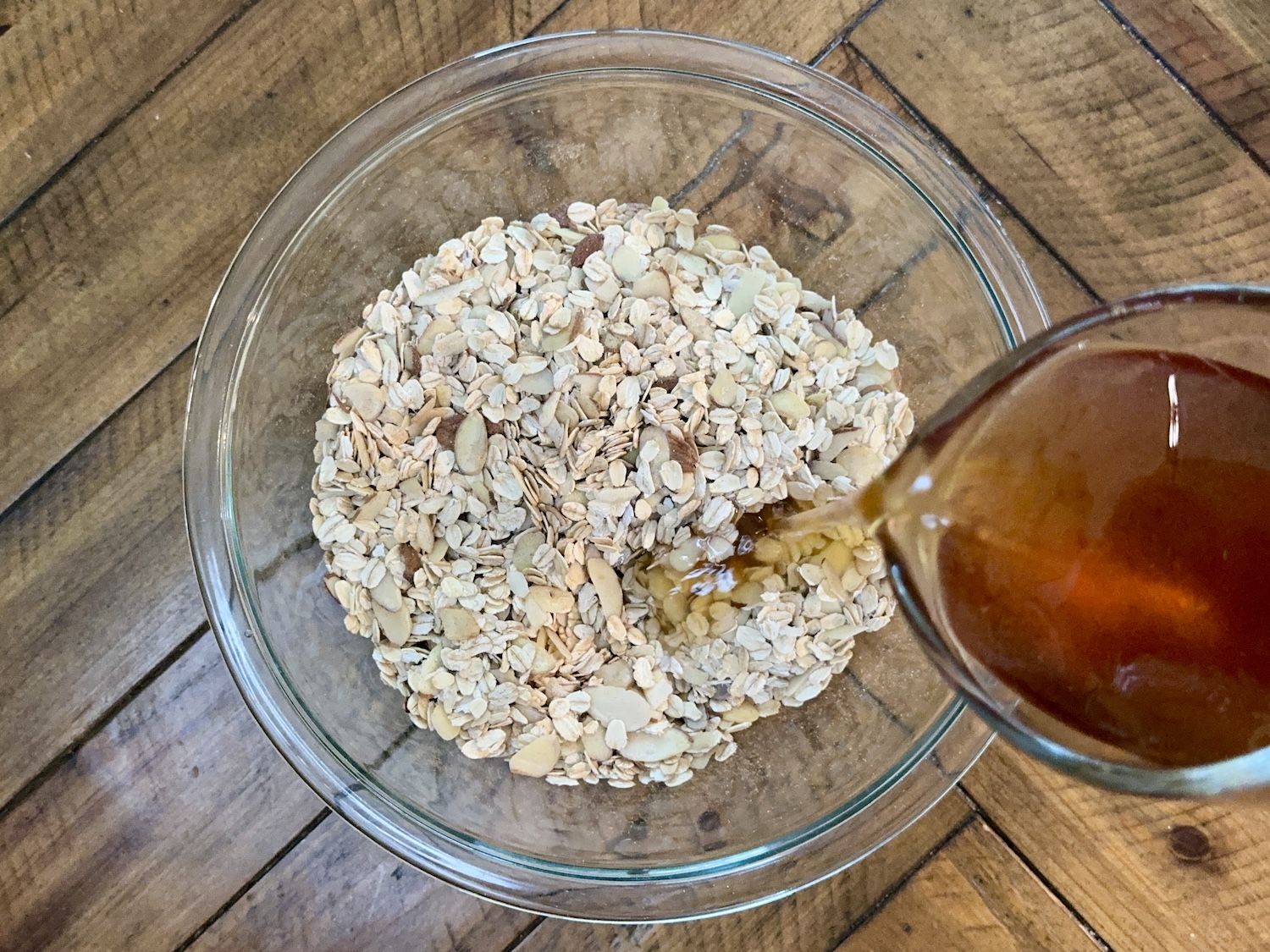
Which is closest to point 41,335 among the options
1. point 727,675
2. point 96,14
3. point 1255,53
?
point 96,14

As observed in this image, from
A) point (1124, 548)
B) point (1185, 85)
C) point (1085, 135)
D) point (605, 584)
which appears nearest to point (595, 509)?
point (605, 584)

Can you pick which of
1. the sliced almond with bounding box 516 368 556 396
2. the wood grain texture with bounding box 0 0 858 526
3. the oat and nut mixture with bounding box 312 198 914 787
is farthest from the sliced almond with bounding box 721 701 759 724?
the wood grain texture with bounding box 0 0 858 526

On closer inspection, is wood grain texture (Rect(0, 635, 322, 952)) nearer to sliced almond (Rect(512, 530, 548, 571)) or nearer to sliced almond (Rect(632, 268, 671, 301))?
sliced almond (Rect(512, 530, 548, 571))

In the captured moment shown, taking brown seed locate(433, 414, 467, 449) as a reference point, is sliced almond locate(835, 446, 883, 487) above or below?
below

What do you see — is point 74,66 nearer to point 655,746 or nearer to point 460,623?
point 460,623

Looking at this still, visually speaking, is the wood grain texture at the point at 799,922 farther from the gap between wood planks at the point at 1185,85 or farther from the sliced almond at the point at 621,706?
the gap between wood planks at the point at 1185,85
